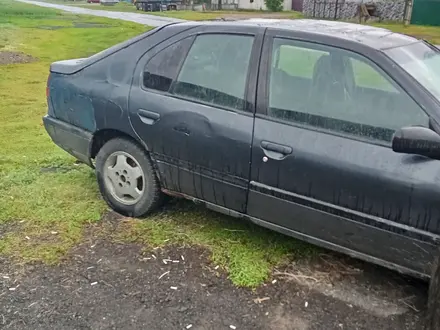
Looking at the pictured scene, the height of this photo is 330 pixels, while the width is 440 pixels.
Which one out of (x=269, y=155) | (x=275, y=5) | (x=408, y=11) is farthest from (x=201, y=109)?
(x=275, y=5)

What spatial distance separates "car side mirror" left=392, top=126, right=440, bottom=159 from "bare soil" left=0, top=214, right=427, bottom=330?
3.55 feet

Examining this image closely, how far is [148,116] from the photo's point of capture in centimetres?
397

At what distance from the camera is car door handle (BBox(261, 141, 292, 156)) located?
10.9 feet

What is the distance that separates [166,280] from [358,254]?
129 cm

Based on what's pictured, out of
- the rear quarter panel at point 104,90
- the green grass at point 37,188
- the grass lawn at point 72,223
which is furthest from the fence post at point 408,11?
the rear quarter panel at point 104,90

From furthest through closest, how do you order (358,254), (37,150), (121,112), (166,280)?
(37,150), (121,112), (166,280), (358,254)

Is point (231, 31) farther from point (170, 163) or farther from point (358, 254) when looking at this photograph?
point (358, 254)

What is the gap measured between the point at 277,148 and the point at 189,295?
1125mm

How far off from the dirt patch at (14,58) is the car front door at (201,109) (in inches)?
406

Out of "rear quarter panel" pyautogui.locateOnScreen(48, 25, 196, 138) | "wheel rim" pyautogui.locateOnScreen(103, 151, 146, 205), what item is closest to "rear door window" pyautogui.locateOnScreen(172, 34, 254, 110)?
"rear quarter panel" pyautogui.locateOnScreen(48, 25, 196, 138)

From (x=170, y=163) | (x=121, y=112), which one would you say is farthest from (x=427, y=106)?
(x=121, y=112)

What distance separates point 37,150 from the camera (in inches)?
240

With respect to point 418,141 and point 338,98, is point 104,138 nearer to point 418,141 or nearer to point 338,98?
point 338,98

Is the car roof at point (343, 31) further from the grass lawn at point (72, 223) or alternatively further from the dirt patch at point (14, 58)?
the dirt patch at point (14, 58)
